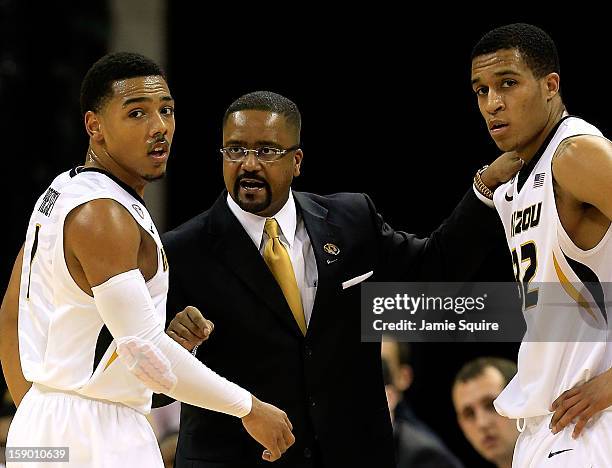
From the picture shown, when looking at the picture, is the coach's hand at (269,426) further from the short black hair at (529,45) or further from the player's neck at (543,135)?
the short black hair at (529,45)

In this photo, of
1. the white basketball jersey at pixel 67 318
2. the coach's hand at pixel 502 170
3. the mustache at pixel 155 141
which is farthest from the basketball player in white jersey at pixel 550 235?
the white basketball jersey at pixel 67 318

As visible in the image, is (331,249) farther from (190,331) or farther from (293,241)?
(190,331)

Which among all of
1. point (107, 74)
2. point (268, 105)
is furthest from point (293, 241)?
point (107, 74)

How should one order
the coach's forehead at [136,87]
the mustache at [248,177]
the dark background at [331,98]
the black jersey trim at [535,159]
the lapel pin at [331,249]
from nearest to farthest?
1. the coach's forehead at [136,87]
2. the black jersey trim at [535,159]
3. the mustache at [248,177]
4. the lapel pin at [331,249]
5. the dark background at [331,98]

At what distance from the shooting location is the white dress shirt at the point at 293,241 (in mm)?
5043

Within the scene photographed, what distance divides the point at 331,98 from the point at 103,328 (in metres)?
4.87

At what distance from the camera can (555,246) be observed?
412 cm

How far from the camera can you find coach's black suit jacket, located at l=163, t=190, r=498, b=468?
491 cm

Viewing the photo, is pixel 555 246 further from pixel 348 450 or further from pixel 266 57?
pixel 266 57

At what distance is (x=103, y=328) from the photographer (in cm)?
396

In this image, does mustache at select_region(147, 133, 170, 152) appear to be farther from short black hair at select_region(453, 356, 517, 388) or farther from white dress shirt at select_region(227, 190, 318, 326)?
short black hair at select_region(453, 356, 517, 388)

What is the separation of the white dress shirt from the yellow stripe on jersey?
48.5 inches

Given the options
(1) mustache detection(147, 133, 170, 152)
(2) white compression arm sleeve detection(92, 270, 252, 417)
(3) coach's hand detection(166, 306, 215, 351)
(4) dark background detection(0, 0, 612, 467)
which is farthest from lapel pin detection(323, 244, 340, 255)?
(4) dark background detection(0, 0, 612, 467)

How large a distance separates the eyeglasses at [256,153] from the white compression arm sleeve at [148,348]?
1.23m
